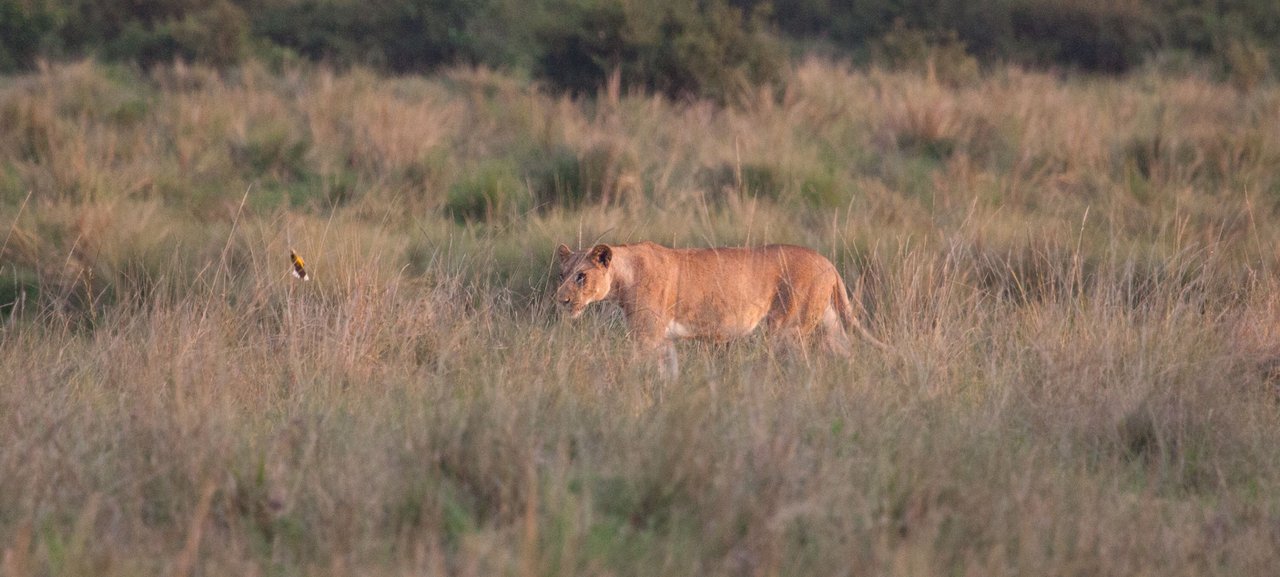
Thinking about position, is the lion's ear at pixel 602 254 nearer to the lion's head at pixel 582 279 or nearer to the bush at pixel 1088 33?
the lion's head at pixel 582 279

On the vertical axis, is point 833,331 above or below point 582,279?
below

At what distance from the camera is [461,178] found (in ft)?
36.7

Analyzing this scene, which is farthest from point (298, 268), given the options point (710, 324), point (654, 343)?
point (710, 324)

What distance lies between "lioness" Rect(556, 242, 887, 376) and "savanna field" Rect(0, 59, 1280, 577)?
19cm

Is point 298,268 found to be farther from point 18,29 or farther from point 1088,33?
point 18,29

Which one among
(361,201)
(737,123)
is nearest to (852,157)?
(737,123)

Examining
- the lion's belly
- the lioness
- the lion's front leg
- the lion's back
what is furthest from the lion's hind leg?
the lion's front leg

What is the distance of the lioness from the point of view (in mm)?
7137

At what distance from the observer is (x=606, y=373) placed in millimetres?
6020

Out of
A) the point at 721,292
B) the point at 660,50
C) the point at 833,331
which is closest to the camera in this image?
the point at 721,292

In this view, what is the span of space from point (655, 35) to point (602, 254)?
31.2 ft

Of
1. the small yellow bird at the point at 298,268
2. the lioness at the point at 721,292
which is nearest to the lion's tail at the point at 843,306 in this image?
the lioness at the point at 721,292

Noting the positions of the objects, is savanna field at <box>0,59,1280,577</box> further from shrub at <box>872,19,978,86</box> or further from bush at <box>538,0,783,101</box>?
shrub at <box>872,19,978,86</box>

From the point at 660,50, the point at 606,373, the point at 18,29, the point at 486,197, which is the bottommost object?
the point at 18,29
